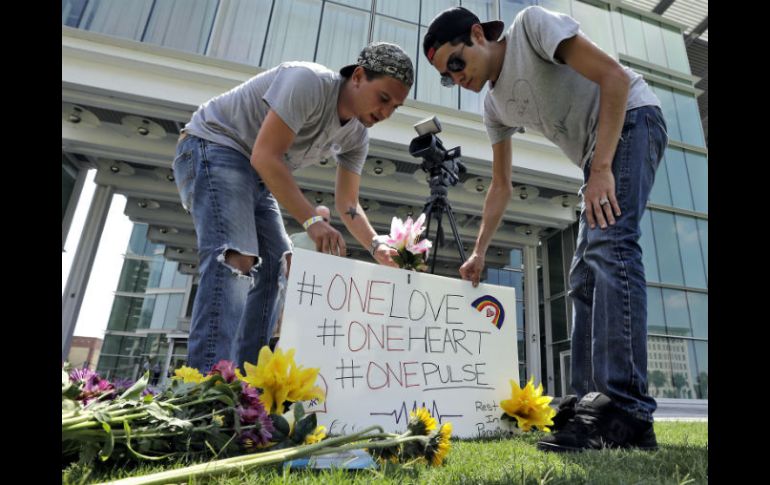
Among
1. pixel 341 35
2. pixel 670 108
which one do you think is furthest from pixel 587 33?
pixel 341 35

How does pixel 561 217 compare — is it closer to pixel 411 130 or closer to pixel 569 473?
pixel 411 130

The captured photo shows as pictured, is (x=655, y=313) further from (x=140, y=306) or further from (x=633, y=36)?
(x=140, y=306)

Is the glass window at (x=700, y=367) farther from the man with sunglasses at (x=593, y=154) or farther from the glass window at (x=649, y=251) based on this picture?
the man with sunglasses at (x=593, y=154)

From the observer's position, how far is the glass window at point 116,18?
207 inches

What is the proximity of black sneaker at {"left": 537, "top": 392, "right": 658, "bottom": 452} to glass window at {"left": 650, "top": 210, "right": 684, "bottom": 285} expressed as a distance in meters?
7.23

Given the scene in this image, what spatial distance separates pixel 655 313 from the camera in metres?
6.99

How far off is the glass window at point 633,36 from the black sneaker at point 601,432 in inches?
363

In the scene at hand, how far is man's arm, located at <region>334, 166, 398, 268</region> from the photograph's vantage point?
172 cm

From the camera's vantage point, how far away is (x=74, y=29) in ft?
16.1

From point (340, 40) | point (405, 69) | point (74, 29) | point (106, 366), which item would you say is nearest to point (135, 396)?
point (405, 69)

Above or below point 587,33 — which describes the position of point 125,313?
below

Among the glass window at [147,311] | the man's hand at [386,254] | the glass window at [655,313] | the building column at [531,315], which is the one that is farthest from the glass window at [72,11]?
the glass window at [147,311]

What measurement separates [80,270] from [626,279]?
6851mm

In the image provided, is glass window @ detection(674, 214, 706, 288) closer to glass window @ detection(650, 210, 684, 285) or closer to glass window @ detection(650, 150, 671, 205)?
glass window @ detection(650, 210, 684, 285)
